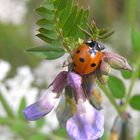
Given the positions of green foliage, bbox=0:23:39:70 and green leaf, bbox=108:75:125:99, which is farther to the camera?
green foliage, bbox=0:23:39:70

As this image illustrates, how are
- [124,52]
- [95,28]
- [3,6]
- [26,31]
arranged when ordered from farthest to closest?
[26,31] < [3,6] < [124,52] < [95,28]

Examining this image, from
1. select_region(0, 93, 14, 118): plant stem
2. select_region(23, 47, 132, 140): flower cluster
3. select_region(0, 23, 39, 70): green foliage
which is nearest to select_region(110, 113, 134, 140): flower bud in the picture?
select_region(23, 47, 132, 140): flower cluster

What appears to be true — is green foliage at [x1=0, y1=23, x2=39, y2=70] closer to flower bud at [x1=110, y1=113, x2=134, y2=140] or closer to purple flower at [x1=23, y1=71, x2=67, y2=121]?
flower bud at [x1=110, y1=113, x2=134, y2=140]

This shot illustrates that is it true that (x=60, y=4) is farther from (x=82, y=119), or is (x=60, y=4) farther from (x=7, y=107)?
(x=7, y=107)

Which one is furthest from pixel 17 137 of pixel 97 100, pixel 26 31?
pixel 26 31

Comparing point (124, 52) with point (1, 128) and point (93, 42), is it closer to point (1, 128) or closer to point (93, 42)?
point (1, 128)

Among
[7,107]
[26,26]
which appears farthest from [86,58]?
[26,26]
